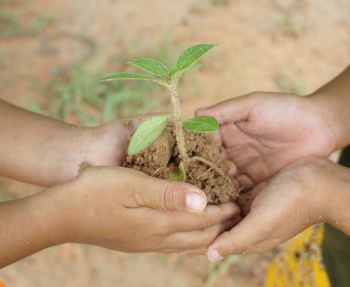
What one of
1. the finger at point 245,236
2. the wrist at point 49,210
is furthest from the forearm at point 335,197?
the wrist at point 49,210

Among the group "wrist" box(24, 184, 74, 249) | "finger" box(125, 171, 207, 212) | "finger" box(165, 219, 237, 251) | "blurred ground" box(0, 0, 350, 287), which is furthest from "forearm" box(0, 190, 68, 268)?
"blurred ground" box(0, 0, 350, 287)

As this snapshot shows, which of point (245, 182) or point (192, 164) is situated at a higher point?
point (192, 164)

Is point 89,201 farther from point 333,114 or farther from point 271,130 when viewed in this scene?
point 333,114

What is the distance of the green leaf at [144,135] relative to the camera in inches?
43.9

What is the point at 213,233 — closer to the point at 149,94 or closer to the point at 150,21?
the point at 149,94

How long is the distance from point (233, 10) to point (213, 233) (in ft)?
5.66

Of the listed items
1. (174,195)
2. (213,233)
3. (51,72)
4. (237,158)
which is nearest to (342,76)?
(237,158)

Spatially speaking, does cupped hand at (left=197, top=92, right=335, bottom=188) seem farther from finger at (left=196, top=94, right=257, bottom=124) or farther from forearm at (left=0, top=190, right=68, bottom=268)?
forearm at (left=0, top=190, right=68, bottom=268)

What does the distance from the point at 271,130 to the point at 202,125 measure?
1.23 feet

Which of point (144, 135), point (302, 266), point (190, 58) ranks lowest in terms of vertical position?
point (302, 266)

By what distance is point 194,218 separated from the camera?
125cm

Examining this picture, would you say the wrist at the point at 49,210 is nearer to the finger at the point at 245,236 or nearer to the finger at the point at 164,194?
the finger at the point at 164,194

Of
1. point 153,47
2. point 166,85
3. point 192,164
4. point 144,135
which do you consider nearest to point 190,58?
point 166,85

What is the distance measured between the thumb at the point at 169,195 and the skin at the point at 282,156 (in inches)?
8.0
